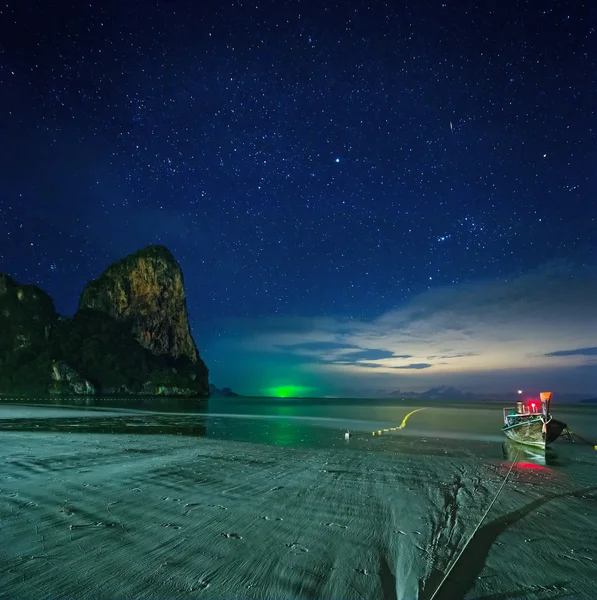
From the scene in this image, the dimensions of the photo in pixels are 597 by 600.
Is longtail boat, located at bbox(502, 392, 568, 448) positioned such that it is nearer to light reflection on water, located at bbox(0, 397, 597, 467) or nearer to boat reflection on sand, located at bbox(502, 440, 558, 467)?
boat reflection on sand, located at bbox(502, 440, 558, 467)

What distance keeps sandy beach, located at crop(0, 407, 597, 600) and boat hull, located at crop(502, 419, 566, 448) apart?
1076 cm

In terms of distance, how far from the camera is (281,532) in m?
7.07

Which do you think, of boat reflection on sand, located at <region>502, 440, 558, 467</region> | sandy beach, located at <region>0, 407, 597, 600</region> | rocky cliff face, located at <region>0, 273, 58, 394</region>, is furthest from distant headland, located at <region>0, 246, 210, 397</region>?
sandy beach, located at <region>0, 407, 597, 600</region>

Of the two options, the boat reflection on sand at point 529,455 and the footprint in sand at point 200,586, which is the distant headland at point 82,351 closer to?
the boat reflection on sand at point 529,455

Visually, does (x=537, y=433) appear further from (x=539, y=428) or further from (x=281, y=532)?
(x=281, y=532)

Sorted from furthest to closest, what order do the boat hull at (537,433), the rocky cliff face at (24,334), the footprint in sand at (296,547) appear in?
the rocky cliff face at (24,334) → the boat hull at (537,433) → the footprint in sand at (296,547)

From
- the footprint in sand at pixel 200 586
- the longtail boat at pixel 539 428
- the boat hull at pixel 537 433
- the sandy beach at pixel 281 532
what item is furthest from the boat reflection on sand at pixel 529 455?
the footprint in sand at pixel 200 586

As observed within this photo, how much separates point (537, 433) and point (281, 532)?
77.4 feet

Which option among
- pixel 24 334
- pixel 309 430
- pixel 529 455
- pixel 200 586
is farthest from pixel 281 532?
pixel 24 334

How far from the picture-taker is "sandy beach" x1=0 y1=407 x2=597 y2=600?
5.04m

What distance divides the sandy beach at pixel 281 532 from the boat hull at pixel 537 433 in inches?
423

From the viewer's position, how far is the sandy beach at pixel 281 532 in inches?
198

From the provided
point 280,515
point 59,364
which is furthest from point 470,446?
point 59,364

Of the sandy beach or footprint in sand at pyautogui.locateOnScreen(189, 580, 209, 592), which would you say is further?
the sandy beach
